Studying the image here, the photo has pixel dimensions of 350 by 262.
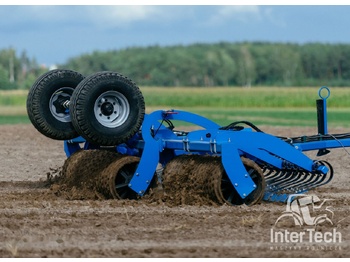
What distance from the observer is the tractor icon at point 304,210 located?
A: 9.45 m

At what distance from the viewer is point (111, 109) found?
11125 mm

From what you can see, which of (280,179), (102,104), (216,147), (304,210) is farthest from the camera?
(280,179)

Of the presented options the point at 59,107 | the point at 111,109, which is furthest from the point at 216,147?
the point at 59,107

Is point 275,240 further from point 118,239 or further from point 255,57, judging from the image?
point 255,57

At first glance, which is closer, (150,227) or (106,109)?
(150,227)

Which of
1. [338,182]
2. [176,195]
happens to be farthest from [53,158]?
[176,195]

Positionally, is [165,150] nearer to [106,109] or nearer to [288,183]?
[106,109]

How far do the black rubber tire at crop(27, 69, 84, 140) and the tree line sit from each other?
63.8 m

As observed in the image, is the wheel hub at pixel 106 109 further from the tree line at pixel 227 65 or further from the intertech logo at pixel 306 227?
the tree line at pixel 227 65

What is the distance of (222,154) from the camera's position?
1033 centimetres

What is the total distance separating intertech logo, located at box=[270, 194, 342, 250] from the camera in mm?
8281

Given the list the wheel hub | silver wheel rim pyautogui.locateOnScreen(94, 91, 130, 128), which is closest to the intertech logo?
silver wheel rim pyautogui.locateOnScreen(94, 91, 130, 128)

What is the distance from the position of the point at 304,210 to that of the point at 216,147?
1.28 metres

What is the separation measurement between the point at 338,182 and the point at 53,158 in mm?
6045
